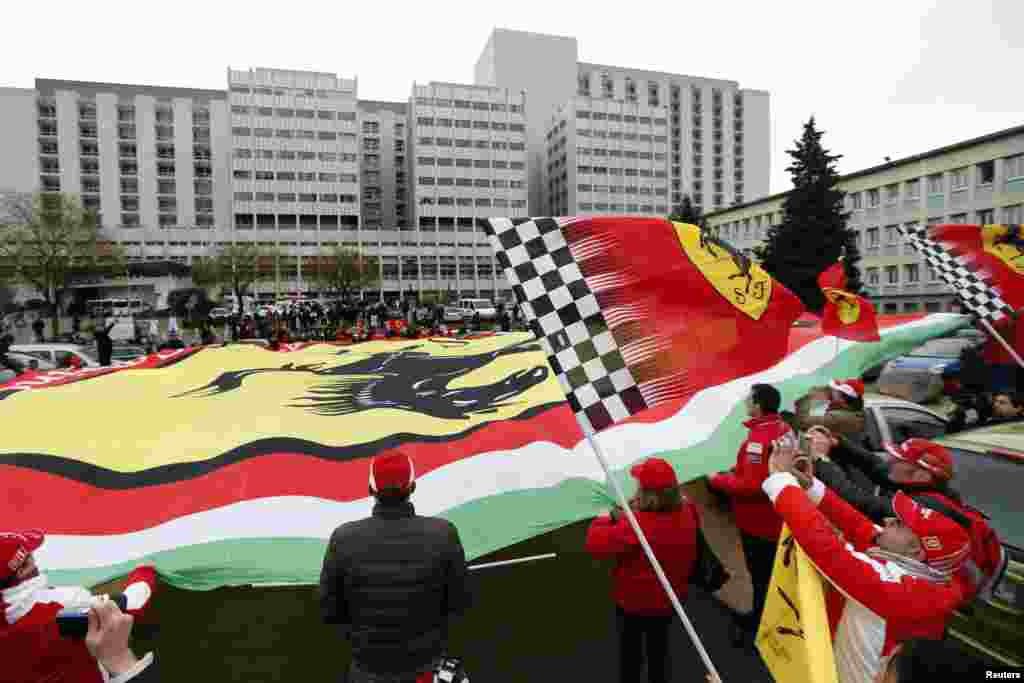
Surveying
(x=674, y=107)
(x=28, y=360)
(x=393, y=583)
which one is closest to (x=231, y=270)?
(x=28, y=360)

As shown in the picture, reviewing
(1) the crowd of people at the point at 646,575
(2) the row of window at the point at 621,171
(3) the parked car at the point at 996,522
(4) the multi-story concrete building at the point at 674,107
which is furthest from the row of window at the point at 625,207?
(1) the crowd of people at the point at 646,575

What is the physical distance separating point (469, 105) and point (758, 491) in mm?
89888

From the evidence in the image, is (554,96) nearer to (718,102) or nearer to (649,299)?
(718,102)

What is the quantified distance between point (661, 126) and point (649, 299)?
99959 millimetres

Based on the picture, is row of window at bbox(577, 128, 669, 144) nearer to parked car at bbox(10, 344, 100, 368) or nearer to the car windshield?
the car windshield

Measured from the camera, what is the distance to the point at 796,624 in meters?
2.11

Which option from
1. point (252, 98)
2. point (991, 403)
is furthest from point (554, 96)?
point (991, 403)

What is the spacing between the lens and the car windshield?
11.4 m

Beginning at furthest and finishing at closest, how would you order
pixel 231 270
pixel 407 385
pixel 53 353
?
pixel 231 270, pixel 53 353, pixel 407 385

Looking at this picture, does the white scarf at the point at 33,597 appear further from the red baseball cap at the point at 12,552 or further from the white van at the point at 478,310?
the white van at the point at 478,310

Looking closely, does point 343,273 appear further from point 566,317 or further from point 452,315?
point 566,317

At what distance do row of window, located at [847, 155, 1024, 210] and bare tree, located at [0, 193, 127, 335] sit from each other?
60576mm

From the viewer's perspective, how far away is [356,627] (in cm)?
229

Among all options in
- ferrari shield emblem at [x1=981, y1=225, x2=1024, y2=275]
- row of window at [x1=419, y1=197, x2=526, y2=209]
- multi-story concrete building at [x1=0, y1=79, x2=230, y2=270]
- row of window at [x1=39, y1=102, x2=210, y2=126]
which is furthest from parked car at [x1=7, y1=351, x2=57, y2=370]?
row of window at [x1=39, y1=102, x2=210, y2=126]
